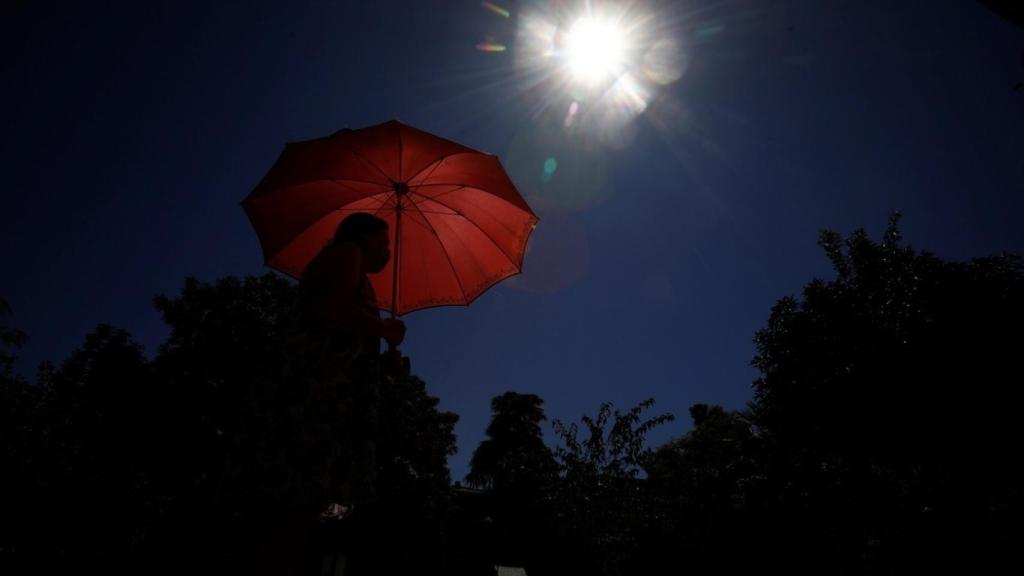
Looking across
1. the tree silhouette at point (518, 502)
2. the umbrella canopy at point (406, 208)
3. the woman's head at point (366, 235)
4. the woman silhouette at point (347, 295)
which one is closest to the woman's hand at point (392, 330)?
the woman silhouette at point (347, 295)

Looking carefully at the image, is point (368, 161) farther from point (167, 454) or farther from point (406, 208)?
point (167, 454)

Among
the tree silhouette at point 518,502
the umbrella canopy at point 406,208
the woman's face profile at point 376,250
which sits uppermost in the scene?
the tree silhouette at point 518,502

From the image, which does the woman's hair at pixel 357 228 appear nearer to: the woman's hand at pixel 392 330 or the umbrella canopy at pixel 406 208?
the woman's hand at pixel 392 330

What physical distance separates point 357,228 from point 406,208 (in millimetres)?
1327

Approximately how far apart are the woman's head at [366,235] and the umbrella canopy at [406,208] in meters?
0.45

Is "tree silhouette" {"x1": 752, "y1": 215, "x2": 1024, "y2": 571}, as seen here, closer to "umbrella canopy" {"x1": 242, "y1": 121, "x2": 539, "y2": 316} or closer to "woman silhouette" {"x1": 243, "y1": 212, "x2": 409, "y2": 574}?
"umbrella canopy" {"x1": 242, "y1": 121, "x2": 539, "y2": 316}

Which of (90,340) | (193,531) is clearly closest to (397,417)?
(193,531)

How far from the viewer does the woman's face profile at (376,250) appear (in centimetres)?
221

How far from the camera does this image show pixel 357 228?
218 cm

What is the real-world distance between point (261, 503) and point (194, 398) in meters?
20.4

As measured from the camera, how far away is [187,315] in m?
20.0

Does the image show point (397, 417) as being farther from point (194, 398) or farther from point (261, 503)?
point (261, 503)

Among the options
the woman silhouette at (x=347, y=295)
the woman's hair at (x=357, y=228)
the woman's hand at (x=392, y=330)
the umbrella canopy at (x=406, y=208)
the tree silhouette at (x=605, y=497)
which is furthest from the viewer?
the tree silhouette at (x=605, y=497)

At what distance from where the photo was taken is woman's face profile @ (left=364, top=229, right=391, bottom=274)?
2.21 m
